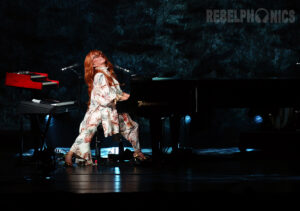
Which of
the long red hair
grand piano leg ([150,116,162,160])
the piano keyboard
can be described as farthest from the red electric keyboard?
grand piano leg ([150,116,162,160])

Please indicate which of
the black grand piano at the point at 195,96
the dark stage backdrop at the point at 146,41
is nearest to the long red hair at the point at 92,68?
the black grand piano at the point at 195,96

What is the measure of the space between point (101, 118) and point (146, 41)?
262 inches

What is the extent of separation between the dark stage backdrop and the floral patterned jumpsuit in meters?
5.90

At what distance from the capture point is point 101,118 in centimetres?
446

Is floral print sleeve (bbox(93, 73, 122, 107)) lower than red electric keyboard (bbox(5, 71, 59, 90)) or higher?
lower

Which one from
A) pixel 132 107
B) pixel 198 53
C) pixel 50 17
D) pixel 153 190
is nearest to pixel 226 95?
pixel 132 107

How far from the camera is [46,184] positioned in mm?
2896

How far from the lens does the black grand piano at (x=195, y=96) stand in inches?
165

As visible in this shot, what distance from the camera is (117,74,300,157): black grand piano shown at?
4.20m

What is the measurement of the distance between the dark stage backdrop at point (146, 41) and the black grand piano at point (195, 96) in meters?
5.73

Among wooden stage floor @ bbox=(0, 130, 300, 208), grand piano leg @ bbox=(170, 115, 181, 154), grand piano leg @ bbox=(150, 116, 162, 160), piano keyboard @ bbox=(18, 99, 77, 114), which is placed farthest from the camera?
grand piano leg @ bbox=(170, 115, 181, 154)

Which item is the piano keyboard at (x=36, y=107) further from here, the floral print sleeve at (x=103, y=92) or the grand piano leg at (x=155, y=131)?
the grand piano leg at (x=155, y=131)

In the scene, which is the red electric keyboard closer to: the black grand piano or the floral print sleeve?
the floral print sleeve

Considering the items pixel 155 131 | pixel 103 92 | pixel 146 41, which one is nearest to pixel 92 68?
pixel 103 92
